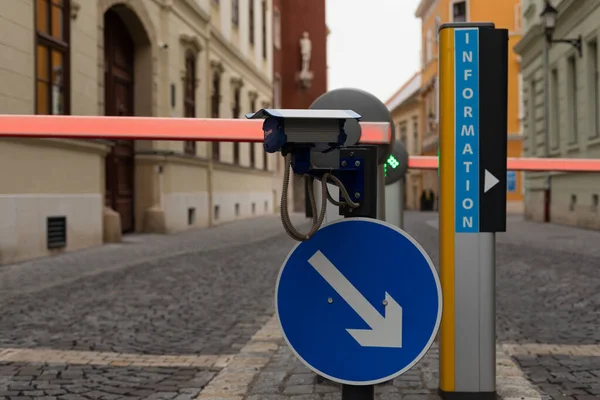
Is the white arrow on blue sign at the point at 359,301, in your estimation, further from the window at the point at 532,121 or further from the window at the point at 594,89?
the window at the point at 532,121

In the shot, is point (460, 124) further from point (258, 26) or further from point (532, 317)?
point (258, 26)

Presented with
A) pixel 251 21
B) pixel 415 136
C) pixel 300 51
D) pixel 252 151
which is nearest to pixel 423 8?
pixel 415 136

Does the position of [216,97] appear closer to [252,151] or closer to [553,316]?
[252,151]

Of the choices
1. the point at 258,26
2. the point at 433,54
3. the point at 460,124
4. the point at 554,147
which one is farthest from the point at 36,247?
the point at 433,54

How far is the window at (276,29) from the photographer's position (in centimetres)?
3306

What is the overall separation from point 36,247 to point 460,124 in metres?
9.08

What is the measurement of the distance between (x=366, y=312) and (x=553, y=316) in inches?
159

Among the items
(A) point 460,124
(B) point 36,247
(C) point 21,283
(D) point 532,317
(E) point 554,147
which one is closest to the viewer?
(A) point 460,124

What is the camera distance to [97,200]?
41.8ft

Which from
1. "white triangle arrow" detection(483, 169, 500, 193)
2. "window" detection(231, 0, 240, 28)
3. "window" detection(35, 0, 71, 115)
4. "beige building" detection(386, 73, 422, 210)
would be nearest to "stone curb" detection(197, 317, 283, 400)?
"white triangle arrow" detection(483, 169, 500, 193)

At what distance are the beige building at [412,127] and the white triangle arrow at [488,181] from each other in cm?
4512

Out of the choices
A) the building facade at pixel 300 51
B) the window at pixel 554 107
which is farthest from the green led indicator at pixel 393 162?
the building facade at pixel 300 51

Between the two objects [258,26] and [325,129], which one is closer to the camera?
[325,129]

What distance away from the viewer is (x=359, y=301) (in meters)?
A: 2.18
